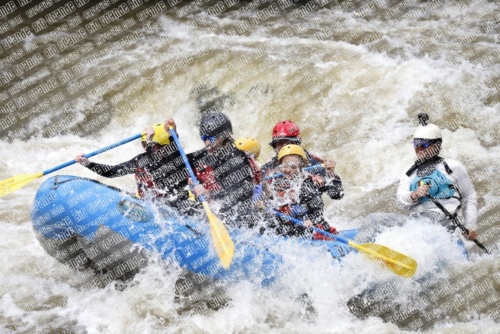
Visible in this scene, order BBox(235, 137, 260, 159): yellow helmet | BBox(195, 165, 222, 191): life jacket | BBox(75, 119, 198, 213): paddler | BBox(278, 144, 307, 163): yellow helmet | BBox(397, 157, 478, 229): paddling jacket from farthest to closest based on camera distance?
BBox(75, 119, 198, 213): paddler
BBox(235, 137, 260, 159): yellow helmet
BBox(195, 165, 222, 191): life jacket
BBox(278, 144, 307, 163): yellow helmet
BBox(397, 157, 478, 229): paddling jacket

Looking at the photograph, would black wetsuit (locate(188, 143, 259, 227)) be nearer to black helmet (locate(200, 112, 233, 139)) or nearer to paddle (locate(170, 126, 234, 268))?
black helmet (locate(200, 112, 233, 139))

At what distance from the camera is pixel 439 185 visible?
16.3ft

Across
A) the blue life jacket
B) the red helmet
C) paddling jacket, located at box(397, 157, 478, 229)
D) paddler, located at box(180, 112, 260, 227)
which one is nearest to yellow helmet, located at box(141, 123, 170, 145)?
paddler, located at box(180, 112, 260, 227)

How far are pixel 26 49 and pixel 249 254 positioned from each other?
7397 millimetres

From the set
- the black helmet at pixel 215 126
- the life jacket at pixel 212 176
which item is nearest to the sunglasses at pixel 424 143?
the life jacket at pixel 212 176

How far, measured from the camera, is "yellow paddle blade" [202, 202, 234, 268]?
482 cm

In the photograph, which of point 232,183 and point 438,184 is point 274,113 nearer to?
point 232,183

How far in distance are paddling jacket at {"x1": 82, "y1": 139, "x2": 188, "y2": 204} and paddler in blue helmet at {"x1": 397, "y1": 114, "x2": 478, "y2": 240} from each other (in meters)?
1.99

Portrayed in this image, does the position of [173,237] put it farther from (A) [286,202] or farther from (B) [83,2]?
(B) [83,2]

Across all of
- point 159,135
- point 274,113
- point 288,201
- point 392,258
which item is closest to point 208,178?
point 159,135

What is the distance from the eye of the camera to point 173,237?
17.3ft

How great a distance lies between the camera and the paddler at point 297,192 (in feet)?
17.0

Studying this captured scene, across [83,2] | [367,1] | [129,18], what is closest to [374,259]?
[367,1]

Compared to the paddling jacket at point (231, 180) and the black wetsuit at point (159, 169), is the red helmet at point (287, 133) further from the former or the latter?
the black wetsuit at point (159, 169)
